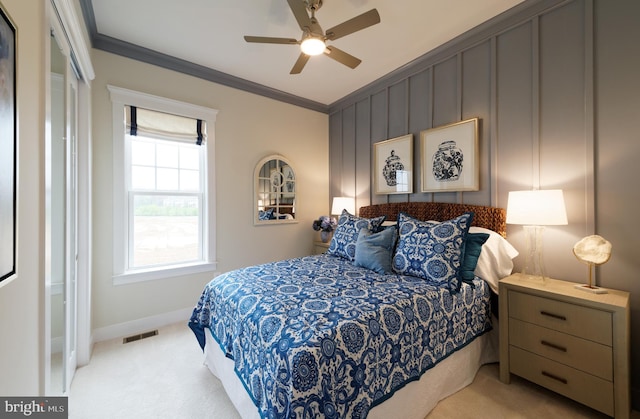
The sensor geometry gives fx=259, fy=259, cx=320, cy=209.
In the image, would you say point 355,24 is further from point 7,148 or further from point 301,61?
point 7,148

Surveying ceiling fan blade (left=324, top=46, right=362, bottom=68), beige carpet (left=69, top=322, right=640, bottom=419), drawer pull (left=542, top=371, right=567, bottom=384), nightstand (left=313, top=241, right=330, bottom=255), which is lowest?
beige carpet (left=69, top=322, right=640, bottom=419)

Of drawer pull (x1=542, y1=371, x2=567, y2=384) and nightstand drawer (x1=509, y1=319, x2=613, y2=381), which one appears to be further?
drawer pull (x1=542, y1=371, x2=567, y2=384)

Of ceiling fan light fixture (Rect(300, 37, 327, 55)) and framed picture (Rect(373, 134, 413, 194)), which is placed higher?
ceiling fan light fixture (Rect(300, 37, 327, 55))

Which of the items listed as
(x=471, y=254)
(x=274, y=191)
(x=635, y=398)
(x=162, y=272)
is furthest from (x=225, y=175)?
(x=635, y=398)

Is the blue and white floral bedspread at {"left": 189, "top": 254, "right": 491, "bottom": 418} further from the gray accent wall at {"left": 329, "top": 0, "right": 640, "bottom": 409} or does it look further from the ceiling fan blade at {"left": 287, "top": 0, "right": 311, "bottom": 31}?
the ceiling fan blade at {"left": 287, "top": 0, "right": 311, "bottom": 31}

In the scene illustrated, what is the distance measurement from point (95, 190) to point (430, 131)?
344cm

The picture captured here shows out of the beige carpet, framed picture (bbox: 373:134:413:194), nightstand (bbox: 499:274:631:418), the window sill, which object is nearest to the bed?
the beige carpet

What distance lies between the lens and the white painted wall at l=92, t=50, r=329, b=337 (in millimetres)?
2516

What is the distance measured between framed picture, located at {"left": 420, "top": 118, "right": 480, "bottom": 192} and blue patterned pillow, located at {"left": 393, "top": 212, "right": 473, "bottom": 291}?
0.69 meters

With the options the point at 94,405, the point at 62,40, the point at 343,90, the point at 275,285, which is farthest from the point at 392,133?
the point at 94,405

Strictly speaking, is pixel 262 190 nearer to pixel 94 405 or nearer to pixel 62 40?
pixel 62 40

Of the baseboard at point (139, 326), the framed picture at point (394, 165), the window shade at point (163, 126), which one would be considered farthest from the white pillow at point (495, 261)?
the window shade at point (163, 126)

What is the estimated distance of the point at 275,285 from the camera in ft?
5.89

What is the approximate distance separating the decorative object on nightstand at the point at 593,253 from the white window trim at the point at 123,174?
134 inches
